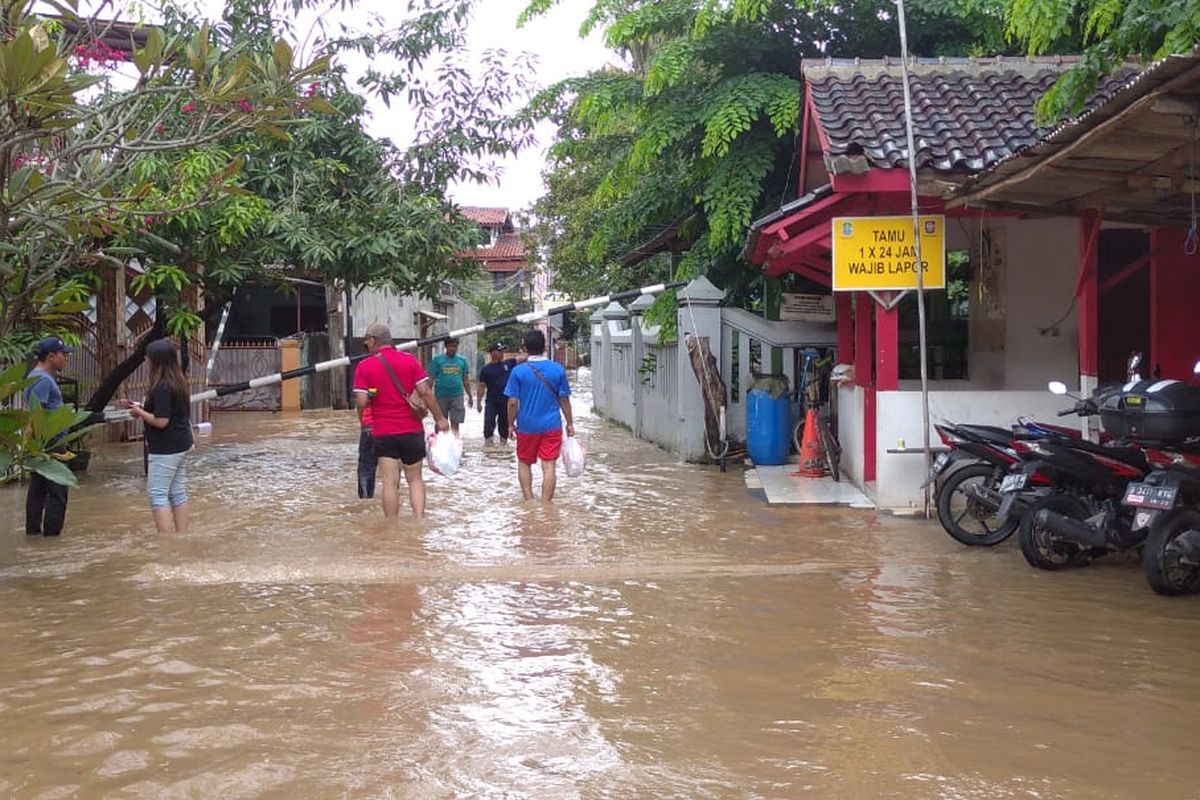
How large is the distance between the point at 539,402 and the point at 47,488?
3997 mm

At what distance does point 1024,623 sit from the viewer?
248 inches

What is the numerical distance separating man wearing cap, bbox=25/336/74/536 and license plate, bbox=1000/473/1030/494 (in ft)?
22.7

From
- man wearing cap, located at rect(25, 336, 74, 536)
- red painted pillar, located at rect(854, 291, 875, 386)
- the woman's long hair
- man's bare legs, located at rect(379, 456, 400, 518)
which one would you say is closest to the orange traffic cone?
red painted pillar, located at rect(854, 291, 875, 386)

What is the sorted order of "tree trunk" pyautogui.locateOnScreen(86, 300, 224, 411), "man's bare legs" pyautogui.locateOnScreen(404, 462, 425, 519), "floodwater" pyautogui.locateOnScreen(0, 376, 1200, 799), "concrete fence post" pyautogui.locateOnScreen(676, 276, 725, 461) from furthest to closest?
"concrete fence post" pyautogui.locateOnScreen(676, 276, 725, 461) → "tree trunk" pyautogui.locateOnScreen(86, 300, 224, 411) → "man's bare legs" pyautogui.locateOnScreen(404, 462, 425, 519) → "floodwater" pyautogui.locateOnScreen(0, 376, 1200, 799)

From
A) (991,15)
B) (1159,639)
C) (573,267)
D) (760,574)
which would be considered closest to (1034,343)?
(991,15)

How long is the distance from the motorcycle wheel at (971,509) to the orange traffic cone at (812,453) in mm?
3577

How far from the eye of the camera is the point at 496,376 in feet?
55.7

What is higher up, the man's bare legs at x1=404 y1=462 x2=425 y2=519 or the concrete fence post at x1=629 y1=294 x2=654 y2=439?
Result: the concrete fence post at x1=629 y1=294 x2=654 y2=439

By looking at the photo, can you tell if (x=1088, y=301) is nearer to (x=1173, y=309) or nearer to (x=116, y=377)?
(x=1173, y=309)

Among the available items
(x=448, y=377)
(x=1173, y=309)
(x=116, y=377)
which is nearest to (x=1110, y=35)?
(x=1173, y=309)

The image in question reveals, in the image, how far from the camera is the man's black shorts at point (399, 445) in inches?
378

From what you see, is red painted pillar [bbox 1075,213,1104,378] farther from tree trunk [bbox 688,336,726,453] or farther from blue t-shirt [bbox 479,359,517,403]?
blue t-shirt [bbox 479,359,517,403]

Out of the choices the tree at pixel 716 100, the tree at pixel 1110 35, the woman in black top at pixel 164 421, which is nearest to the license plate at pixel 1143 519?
the tree at pixel 1110 35

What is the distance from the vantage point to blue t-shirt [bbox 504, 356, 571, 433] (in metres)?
10.5
